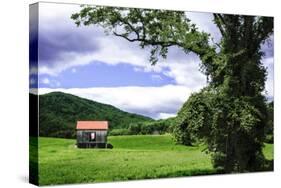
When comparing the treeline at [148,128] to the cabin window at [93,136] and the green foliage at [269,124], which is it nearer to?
the cabin window at [93,136]

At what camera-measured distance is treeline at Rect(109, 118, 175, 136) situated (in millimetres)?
11375

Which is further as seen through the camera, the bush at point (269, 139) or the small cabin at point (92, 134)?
the bush at point (269, 139)

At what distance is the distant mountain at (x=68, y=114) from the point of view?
10.6 meters

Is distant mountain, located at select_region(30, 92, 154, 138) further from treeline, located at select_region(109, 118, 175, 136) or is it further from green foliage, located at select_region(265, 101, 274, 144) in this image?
green foliage, located at select_region(265, 101, 274, 144)

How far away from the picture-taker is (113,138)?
37.0ft

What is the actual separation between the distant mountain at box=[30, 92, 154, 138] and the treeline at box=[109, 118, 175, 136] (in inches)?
3.3

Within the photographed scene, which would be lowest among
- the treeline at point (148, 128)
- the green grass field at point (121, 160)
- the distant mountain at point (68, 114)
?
the green grass field at point (121, 160)

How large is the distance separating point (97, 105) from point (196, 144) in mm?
2087

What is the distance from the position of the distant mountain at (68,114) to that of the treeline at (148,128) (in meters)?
0.08

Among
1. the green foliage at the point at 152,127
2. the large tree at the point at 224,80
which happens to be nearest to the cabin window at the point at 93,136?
the green foliage at the point at 152,127

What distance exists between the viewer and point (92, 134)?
11.0m

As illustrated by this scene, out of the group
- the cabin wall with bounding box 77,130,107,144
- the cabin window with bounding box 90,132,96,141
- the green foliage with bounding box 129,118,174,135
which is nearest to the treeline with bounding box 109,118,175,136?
the green foliage with bounding box 129,118,174,135

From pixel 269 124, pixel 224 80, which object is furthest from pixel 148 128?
pixel 269 124

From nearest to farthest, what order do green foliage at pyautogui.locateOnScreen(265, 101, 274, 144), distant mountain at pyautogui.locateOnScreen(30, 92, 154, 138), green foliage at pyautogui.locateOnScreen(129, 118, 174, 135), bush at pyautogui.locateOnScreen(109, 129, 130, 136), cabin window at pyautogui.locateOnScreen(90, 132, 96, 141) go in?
distant mountain at pyautogui.locateOnScreen(30, 92, 154, 138) < cabin window at pyautogui.locateOnScreen(90, 132, 96, 141) < bush at pyautogui.locateOnScreen(109, 129, 130, 136) < green foliage at pyautogui.locateOnScreen(129, 118, 174, 135) < green foliage at pyautogui.locateOnScreen(265, 101, 274, 144)
